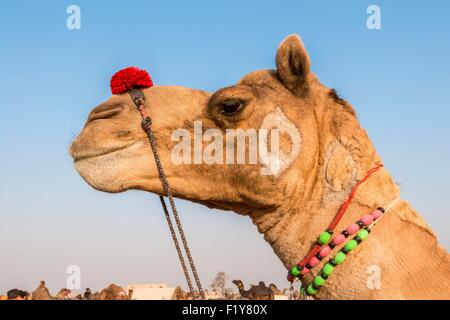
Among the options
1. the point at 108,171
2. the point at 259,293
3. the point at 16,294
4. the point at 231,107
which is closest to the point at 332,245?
the point at 231,107

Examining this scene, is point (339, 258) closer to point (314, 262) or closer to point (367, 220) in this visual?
point (314, 262)

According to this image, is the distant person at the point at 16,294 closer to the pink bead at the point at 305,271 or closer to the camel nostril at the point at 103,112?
the camel nostril at the point at 103,112

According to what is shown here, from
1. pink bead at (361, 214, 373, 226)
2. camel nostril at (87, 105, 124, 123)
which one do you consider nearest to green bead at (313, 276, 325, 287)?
pink bead at (361, 214, 373, 226)

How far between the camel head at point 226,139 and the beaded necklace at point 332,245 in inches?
13.4

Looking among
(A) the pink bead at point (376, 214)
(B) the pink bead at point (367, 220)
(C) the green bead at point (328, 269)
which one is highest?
(A) the pink bead at point (376, 214)

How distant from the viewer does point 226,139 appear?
4723mm

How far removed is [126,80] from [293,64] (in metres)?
1.32

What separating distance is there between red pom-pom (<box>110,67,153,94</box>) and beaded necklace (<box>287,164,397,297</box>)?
1864 millimetres

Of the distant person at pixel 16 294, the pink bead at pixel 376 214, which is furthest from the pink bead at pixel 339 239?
the distant person at pixel 16 294

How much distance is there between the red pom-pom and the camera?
4.78 meters

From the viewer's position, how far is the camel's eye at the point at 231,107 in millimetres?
4727

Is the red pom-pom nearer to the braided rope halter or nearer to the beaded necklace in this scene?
the braided rope halter
